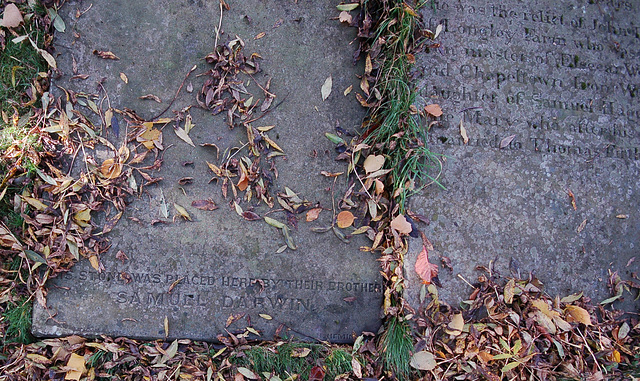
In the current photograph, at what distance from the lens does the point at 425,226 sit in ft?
7.67

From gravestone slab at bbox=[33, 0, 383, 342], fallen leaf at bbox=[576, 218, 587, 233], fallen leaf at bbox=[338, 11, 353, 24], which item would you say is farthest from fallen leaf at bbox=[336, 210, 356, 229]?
fallen leaf at bbox=[576, 218, 587, 233]

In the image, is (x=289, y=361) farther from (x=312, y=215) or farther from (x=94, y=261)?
(x=94, y=261)

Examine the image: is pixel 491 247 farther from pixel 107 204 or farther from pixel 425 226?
pixel 107 204

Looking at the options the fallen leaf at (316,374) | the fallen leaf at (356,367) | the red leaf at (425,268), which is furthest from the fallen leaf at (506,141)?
the fallen leaf at (316,374)

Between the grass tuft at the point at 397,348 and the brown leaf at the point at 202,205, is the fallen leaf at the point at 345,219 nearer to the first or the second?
the grass tuft at the point at 397,348

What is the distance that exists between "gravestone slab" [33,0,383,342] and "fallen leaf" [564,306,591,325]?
1.06m

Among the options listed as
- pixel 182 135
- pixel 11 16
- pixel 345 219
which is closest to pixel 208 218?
pixel 182 135

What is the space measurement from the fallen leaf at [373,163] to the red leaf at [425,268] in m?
0.52

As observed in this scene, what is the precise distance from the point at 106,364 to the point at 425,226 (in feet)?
5.96

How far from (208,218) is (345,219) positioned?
0.75 m

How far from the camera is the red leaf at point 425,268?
229 centimetres

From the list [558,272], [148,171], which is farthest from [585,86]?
[148,171]

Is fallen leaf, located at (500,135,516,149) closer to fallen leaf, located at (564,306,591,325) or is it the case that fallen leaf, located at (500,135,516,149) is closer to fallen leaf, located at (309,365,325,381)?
fallen leaf, located at (564,306,591,325)

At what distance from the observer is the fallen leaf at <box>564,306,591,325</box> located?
91.4 inches
